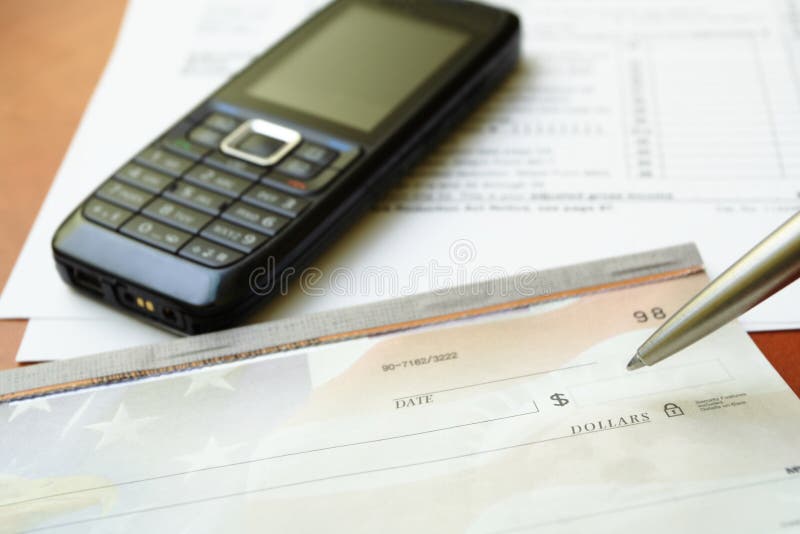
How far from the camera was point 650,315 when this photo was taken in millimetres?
355

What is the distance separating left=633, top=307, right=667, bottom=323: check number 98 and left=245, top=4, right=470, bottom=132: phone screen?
0.16 meters

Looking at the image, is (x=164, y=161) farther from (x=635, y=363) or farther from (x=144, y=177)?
(x=635, y=363)

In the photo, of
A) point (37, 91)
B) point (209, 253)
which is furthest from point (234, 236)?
point (37, 91)

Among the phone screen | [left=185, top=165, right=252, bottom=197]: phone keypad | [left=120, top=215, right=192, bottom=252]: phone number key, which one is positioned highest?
the phone screen

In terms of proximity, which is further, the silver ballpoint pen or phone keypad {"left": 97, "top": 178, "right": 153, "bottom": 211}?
Answer: phone keypad {"left": 97, "top": 178, "right": 153, "bottom": 211}

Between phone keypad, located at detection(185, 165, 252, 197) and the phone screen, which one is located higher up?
the phone screen

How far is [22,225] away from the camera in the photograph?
45cm

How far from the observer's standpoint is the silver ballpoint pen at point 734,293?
11.4 inches

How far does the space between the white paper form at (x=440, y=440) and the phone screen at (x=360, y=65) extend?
0.15m

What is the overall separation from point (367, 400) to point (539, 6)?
1.22ft

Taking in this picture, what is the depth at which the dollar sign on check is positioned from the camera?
0.32m
